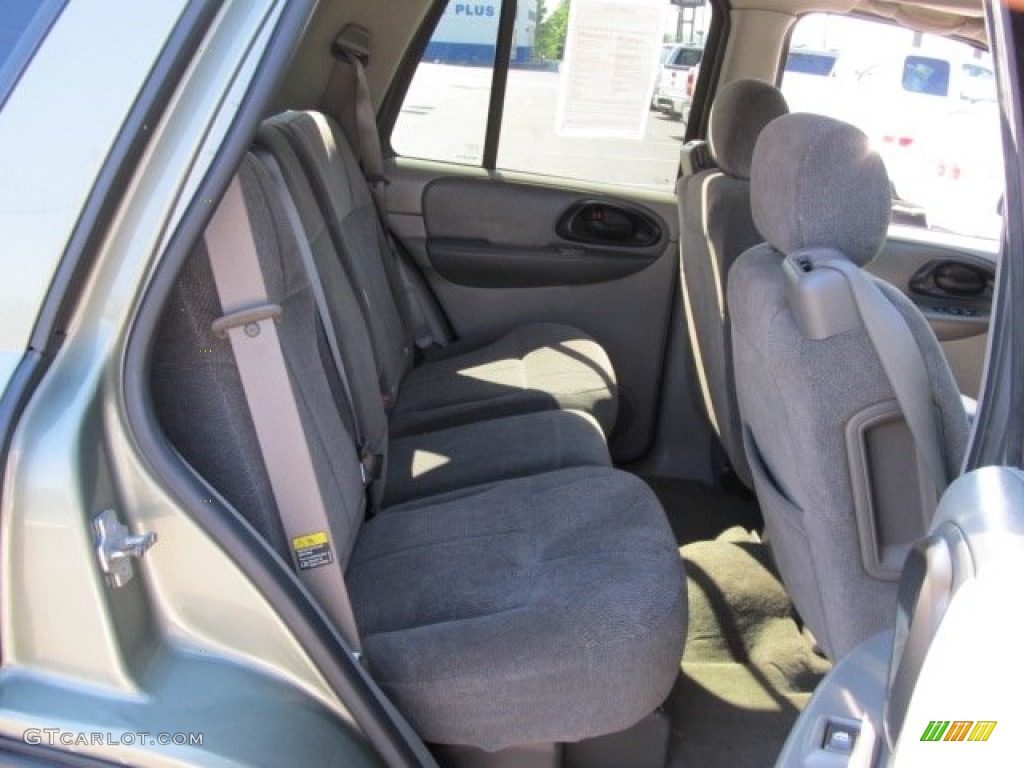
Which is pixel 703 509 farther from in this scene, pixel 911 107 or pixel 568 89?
pixel 911 107

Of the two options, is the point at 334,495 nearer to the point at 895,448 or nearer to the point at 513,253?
the point at 895,448

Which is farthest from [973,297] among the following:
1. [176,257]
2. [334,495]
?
[176,257]

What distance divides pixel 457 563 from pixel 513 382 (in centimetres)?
93

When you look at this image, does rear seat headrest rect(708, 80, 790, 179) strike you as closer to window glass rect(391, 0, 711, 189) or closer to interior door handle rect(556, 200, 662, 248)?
window glass rect(391, 0, 711, 189)

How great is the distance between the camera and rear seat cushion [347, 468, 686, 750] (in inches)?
51.2

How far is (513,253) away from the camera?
293 cm

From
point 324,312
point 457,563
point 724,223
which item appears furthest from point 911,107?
point 457,563

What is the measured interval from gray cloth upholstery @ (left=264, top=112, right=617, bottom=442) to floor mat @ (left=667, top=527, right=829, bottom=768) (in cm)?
44

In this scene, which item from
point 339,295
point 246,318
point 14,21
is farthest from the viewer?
point 339,295

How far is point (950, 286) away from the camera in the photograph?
2684mm

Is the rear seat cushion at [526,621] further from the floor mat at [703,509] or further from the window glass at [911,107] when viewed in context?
the window glass at [911,107]

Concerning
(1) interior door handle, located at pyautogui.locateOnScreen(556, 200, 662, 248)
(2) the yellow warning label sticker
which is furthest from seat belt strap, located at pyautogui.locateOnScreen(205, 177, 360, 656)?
(1) interior door handle, located at pyautogui.locateOnScreen(556, 200, 662, 248)

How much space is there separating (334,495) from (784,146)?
2.63 feet

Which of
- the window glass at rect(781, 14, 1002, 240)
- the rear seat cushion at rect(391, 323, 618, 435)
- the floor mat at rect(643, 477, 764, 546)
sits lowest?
the floor mat at rect(643, 477, 764, 546)
